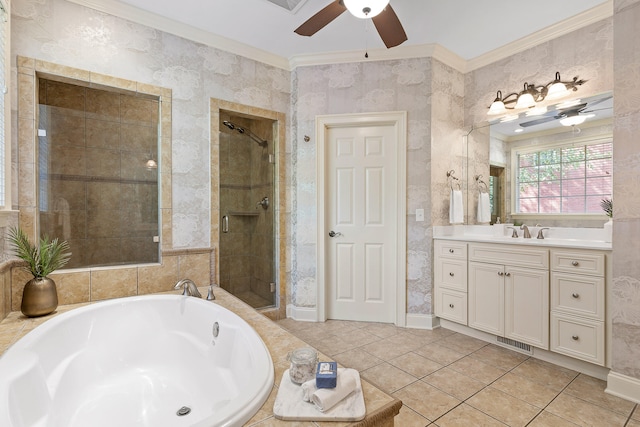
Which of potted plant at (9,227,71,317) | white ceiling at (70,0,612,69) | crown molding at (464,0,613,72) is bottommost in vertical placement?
potted plant at (9,227,71,317)

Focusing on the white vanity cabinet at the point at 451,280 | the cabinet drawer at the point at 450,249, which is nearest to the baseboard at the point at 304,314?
the white vanity cabinet at the point at 451,280

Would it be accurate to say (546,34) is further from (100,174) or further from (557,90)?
(100,174)

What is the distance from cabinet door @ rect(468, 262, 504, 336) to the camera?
2467mm

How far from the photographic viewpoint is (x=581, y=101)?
2424mm

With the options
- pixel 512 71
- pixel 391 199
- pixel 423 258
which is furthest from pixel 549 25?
pixel 423 258

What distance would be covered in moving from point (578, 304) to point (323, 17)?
97.8 inches

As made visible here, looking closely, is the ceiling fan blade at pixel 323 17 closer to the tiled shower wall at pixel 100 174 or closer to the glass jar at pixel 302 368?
the tiled shower wall at pixel 100 174

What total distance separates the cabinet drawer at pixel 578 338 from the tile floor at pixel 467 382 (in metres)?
0.15

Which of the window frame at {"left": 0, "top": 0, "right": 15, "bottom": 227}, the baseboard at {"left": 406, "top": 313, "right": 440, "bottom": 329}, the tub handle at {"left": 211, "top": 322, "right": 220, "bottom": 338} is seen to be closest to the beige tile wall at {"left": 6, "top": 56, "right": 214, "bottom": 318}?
the window frame at {"left": 0, "top": 0, "right": 15, "bottom": 227}

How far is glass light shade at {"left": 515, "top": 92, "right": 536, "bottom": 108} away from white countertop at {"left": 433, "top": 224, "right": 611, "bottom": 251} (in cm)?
107

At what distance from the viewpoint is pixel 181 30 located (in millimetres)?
2549

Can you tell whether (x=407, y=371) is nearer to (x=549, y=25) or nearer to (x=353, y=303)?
(x=353, y=303)

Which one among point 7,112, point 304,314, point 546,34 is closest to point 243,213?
point 304,314

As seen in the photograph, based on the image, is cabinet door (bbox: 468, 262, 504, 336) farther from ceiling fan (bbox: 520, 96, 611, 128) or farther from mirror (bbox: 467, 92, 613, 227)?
ceiling fan (bbox: 520, 96, 611, 128)
